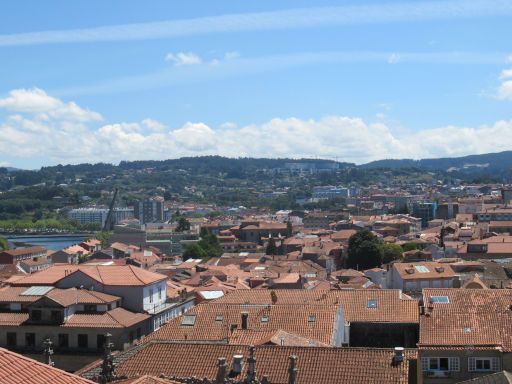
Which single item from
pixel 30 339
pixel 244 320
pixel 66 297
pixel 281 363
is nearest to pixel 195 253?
pixel 66 297

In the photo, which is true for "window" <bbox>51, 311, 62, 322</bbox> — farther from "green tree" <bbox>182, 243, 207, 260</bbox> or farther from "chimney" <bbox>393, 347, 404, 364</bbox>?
"green tree" <bbox>182, 243, 207, 260</bbox>

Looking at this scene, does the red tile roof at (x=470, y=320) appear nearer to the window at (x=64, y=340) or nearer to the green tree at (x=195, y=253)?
the window at (x=64, y=340)

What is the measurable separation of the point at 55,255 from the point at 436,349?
84.3 m

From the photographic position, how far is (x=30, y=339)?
3120 cm

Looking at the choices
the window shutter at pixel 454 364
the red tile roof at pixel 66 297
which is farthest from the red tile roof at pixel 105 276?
the window shutter at pixel 454 364

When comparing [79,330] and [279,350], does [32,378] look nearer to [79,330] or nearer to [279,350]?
[279,350]

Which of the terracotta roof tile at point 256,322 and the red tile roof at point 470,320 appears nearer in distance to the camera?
the red tile roof at point 470,320

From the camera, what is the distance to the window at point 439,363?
2320cm

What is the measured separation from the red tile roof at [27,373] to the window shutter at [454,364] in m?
16.2

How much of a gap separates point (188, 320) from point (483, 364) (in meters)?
10.1

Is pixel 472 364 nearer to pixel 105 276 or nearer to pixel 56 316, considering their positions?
pixel 56 316

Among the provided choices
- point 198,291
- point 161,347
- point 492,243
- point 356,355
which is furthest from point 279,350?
point 492,243

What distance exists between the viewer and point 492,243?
71062 millimetres

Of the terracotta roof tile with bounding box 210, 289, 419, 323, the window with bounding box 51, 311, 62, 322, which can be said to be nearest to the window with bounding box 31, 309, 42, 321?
the window with bounding box 51, 311, 62, 322
